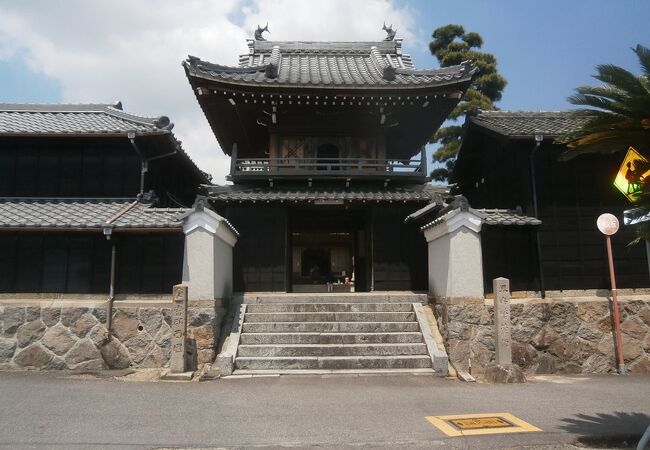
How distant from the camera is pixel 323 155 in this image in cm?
1440

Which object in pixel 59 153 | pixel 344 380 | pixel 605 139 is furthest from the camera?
pixel 59 153

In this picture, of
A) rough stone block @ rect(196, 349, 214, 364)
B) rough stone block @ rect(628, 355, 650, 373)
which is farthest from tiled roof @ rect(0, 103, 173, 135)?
rough stone block @ rect(628, 355, 650, 373)

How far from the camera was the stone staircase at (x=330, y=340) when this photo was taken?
895 centimetres

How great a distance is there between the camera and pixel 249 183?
44.4 feet

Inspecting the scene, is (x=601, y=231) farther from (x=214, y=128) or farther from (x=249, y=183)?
(x=214, y=128)

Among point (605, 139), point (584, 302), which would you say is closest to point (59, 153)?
point (605, 139)

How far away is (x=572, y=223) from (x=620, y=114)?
6794 millimetres

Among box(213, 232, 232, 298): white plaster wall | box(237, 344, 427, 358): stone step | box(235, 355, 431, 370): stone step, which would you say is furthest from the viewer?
box(213, 232, 232, 298): white plaster wall

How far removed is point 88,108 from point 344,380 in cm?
1188

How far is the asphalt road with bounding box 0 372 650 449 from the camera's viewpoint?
5.25 metres

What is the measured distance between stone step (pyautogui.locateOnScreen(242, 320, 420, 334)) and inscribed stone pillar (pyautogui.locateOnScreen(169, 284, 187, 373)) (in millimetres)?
1543

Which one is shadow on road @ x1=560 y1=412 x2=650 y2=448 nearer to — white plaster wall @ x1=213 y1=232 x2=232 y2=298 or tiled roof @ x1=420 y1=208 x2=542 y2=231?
tiled roof @ x1=420 y1=208 x2=542 y2=231

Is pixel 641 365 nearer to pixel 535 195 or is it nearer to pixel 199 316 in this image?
pixel 535 195

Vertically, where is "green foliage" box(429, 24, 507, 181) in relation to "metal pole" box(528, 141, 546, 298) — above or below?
above
